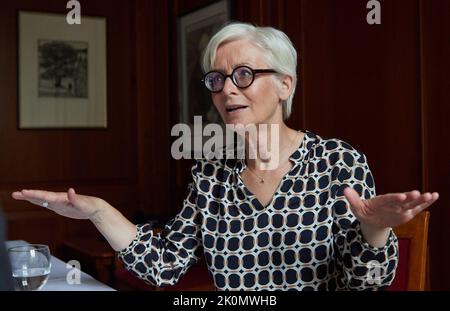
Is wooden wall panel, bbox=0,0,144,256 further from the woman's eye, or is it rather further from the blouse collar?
the woman's eye

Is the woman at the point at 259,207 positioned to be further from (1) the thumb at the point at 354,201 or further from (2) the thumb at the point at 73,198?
(1) the thumb at the point at 354,201

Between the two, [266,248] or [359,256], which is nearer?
[359,256]

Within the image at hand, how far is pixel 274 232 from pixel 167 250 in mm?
290

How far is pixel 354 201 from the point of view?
1067mm

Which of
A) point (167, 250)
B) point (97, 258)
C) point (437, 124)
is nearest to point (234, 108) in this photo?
point (167, 250)

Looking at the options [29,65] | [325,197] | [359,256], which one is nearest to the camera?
[359,256]

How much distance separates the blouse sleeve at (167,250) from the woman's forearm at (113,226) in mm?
19

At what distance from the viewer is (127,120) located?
398 centimetres

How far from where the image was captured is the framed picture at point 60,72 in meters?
3.66

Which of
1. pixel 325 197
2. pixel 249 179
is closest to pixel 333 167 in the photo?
pixel 325 197

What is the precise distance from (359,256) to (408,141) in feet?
3.85

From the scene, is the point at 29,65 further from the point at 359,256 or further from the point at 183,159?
the point at 359,256

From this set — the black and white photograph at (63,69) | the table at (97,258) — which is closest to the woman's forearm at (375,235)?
the table at (97,258)

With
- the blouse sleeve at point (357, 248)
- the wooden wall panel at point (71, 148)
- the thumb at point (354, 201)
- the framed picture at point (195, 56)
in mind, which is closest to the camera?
the thumb at point (354, 201)
